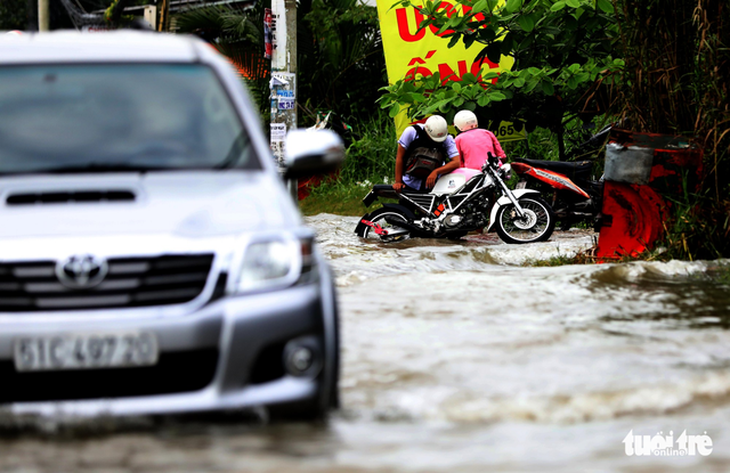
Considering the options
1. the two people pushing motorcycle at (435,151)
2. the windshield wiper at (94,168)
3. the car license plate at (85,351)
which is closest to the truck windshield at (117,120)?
the windshield wiper at (94,168)

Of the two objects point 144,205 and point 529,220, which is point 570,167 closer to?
point 529,220

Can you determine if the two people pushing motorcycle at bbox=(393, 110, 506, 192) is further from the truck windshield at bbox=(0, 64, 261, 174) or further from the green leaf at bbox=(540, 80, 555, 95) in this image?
the truck windshield at bbox=(0, 64, 261, 174)

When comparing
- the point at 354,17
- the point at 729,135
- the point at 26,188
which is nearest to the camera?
the point at 26,188

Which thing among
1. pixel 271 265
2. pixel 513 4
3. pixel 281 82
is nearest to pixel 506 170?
pixel 513 4

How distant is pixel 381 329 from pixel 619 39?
4.59 m

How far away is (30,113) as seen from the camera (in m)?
4.50

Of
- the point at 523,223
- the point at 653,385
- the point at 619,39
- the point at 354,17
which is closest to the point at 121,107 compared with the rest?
the point at 653,385

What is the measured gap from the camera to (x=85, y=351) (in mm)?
3516

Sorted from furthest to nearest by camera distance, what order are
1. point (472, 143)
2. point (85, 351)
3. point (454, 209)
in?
point (472, 143) → point (454, 209) → point (85, 351)

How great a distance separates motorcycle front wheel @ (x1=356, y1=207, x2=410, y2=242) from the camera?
1264 centimetres

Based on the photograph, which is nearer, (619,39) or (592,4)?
(619,39)

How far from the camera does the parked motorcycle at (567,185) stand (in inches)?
504

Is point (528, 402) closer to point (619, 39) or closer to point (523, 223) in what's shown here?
point (619, 39)

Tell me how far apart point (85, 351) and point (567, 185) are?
9.95 metres
